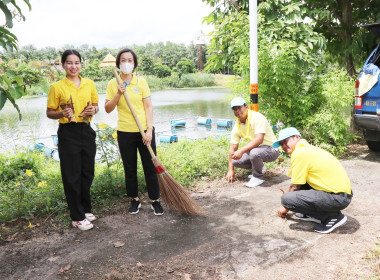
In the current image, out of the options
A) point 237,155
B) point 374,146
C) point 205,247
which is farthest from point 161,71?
point 205,247

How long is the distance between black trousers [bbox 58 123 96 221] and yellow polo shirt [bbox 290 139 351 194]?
198 centimetres

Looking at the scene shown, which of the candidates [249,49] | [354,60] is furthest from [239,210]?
[354,60]

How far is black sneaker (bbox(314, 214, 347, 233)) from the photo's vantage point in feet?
9.55

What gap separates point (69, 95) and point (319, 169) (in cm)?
242

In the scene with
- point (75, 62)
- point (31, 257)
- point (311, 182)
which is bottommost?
point (31, 257)

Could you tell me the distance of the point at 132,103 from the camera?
325 cm

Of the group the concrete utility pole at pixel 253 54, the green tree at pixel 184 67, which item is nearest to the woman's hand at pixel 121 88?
the concrete utility pole at pixel 253 54

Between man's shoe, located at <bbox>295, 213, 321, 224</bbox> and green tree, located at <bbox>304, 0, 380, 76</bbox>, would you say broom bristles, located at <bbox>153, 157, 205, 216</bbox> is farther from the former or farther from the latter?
green tree, located at <bbox>304, 0, 380, 76</bbox>

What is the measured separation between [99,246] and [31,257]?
1.85 ft

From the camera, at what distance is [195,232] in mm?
3045

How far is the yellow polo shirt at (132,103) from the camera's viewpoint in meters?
3.24

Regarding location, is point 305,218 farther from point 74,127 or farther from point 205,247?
point 74,127

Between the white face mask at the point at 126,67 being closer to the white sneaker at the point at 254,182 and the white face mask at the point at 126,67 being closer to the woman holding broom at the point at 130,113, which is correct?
the woman holding broom at the point at 130,113

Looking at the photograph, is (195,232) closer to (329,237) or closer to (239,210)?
Answer: (239,210)
